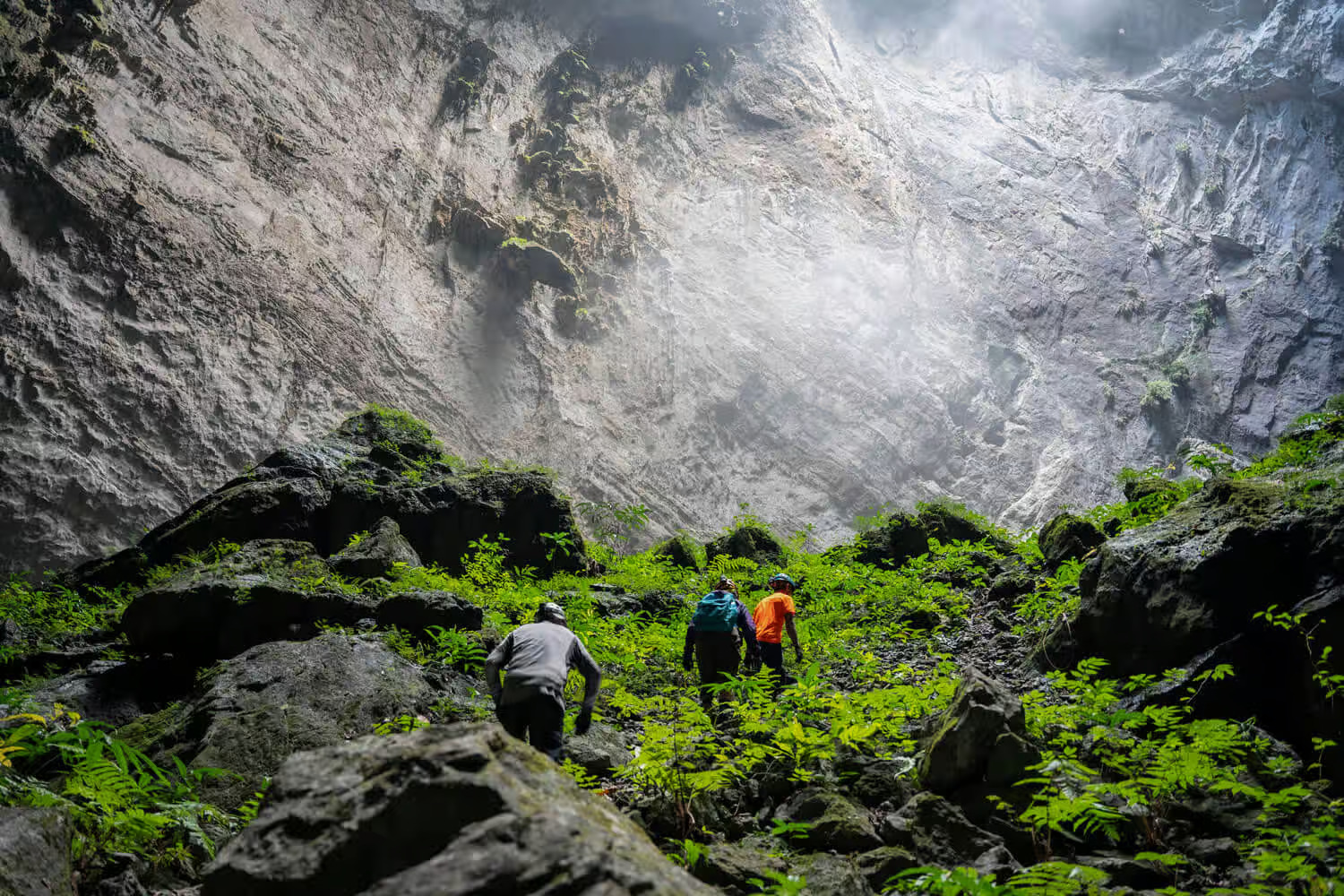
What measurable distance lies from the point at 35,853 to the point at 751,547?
37.0 ft

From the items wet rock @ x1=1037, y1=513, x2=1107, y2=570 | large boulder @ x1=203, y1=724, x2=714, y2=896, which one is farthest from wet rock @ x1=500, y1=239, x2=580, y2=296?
large boulder @ x1=203, y1=724, x2=714, y2=896

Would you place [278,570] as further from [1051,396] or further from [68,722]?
[1051,396]

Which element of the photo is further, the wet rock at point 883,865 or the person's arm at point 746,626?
the person's arm at point 746,626

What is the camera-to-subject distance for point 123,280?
16922 millimetres

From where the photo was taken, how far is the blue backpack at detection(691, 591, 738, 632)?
25.0ft

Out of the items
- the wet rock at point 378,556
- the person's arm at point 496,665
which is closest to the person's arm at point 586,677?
the person's arm at point 496,665

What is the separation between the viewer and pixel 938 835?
4266 millimetres

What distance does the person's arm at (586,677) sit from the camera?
18.6 feet

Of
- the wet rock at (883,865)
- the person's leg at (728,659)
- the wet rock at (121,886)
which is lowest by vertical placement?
the wet rock at (121,886)

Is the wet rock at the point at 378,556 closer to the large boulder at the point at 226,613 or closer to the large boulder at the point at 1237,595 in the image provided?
the large boulder at the point at 226,613

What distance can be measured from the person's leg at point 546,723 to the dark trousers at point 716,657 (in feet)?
8.46

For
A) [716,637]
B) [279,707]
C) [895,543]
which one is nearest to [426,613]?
[279,707]

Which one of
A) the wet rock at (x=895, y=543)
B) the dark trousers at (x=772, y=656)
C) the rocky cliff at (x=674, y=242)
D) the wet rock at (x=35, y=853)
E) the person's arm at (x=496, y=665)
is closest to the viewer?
the wet rock at (x=35, y=853)

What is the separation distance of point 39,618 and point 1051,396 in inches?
1086
